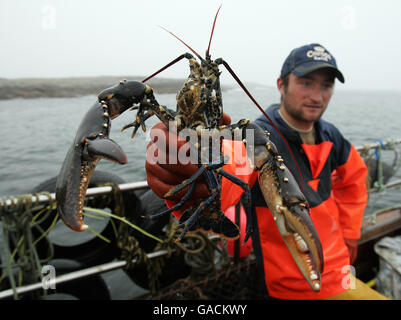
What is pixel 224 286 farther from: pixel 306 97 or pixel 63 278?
pixel 306 97

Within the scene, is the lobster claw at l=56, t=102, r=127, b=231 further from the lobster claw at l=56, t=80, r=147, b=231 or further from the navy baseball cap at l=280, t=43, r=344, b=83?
the navy baseball cap at l=280, t=43, r=344, b=83

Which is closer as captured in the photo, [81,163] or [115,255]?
[81,163]

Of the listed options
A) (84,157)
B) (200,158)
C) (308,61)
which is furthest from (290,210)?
(308,61)

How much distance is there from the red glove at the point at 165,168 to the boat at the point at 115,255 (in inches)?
45.5

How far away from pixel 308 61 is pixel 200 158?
1.91 m

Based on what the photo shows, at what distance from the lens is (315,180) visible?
2.42 m

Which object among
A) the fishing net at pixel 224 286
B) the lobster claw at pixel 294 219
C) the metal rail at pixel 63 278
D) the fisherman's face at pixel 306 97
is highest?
the fisherman's face at pixel 306 97

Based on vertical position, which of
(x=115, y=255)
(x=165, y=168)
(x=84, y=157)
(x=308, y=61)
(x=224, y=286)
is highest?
(x=308, y=61)

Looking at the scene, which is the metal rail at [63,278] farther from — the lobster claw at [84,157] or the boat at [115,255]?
the lobster claw at [84,157]

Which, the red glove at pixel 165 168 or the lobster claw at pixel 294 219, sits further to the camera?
the red glove at pixel 165 168

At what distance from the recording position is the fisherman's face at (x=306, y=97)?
2520 millimetres

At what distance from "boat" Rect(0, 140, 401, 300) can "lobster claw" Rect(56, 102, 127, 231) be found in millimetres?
1356

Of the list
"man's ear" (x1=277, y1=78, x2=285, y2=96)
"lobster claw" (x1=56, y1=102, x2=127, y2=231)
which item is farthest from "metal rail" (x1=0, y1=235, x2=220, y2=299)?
"man's ear" (x1=277, y1=78, x2=285, y2=96)

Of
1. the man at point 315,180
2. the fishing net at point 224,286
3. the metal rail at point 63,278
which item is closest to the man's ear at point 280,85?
the man at point 315,180
